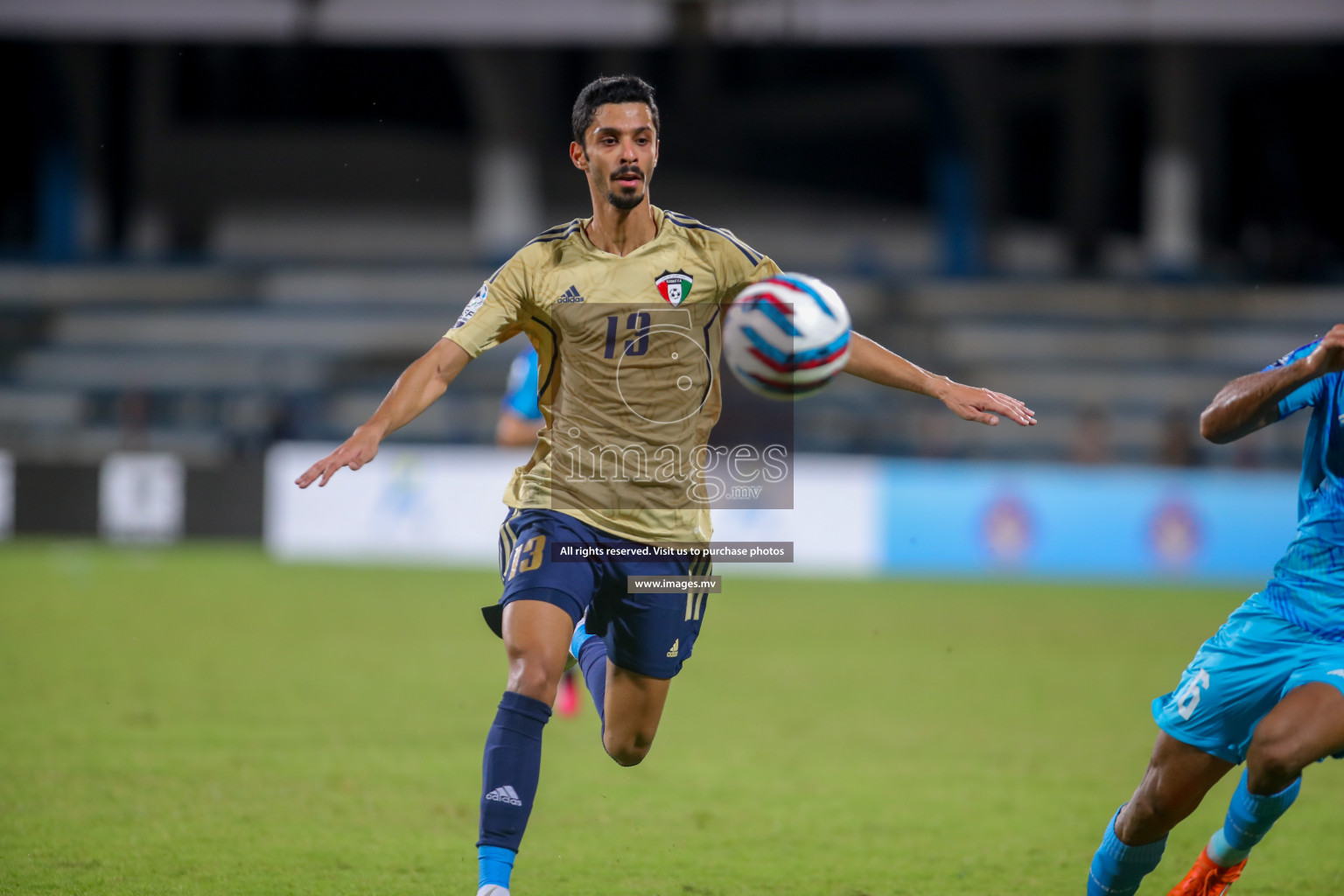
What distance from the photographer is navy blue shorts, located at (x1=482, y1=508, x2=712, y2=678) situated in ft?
14.9

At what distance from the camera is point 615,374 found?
4801mm

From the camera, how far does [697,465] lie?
194 inches

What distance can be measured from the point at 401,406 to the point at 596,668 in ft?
4.60

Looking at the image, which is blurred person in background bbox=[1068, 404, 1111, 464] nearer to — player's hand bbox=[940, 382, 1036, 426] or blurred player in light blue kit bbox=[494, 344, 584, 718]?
blurred player in light blue kit bbox=[494, 344, 584, 718]

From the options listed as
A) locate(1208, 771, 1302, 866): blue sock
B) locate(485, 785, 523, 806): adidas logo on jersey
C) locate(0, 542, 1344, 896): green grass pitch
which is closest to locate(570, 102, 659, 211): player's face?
locate(485, 785, 523, 806): adidas logo on jersey

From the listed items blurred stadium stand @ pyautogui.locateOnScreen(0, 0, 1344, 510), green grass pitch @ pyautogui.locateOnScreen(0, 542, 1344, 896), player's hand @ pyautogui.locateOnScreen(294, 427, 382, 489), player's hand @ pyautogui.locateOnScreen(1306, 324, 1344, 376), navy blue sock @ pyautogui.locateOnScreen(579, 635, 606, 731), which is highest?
blurred stadium stand @ pyautogui.locateOnScreen(0, 0, 1344, 510)

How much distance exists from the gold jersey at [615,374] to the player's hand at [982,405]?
2.71ft

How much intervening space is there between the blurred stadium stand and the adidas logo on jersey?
48.6ft

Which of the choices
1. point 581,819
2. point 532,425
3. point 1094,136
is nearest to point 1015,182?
point 1094,136

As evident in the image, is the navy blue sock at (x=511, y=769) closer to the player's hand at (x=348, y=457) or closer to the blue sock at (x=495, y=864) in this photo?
the blue sock at (x=495, y=864)

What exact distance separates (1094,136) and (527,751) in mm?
24252

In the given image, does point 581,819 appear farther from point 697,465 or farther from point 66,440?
point 66,440

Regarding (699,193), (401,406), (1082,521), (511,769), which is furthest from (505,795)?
(699,193)

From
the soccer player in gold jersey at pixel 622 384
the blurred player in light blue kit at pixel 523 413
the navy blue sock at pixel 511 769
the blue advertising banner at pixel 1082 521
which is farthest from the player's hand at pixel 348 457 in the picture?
the blue advertising banner at pixel 1082 521
